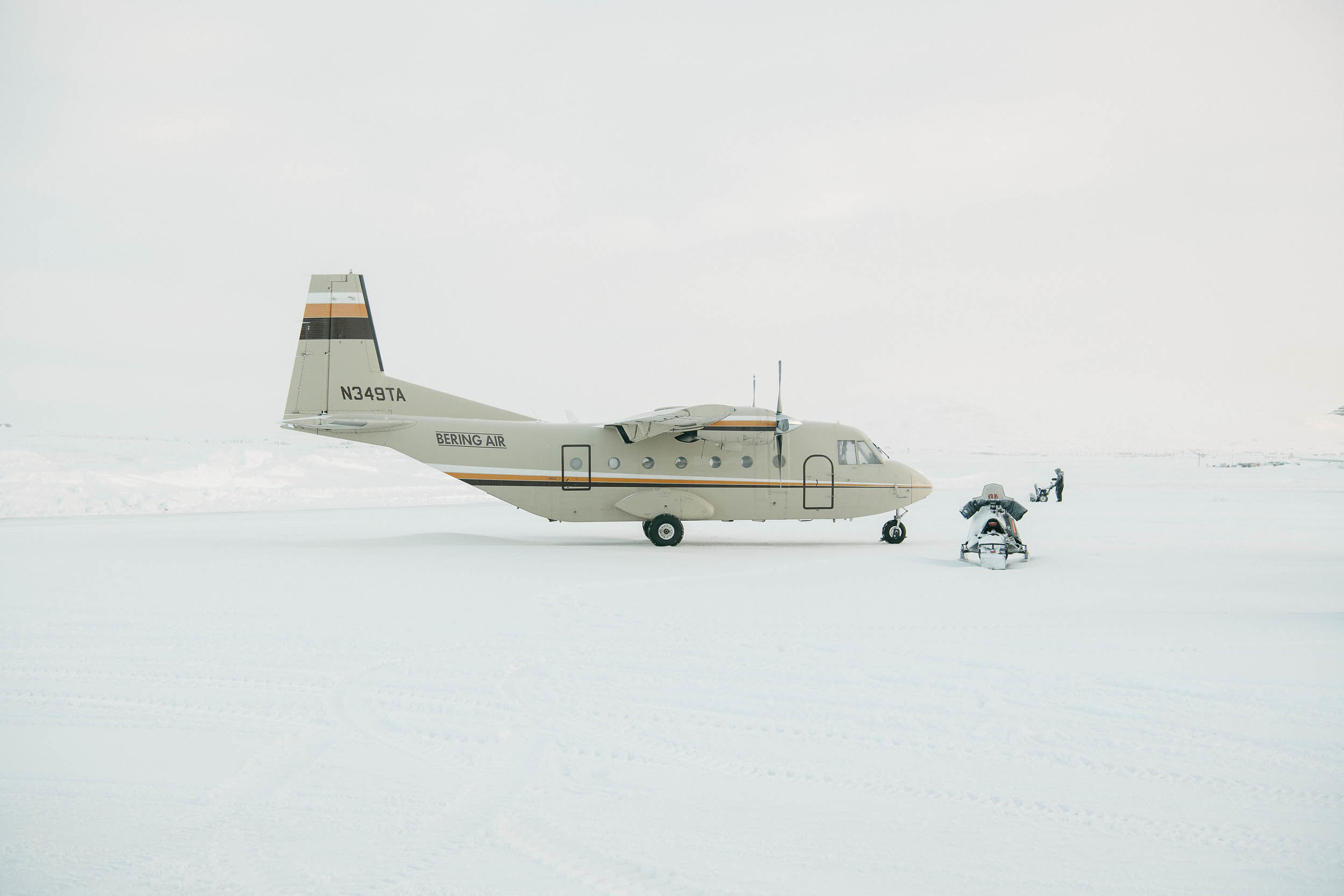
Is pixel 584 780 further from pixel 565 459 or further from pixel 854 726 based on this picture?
pixel 565 459

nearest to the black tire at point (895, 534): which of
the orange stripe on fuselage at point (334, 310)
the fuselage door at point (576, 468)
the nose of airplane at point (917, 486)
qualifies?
the nose of airplane at point (917, 486)

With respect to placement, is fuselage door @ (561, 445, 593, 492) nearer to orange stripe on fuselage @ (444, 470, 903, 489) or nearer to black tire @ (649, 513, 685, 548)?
orange stripe on fuselage @ (444, 470, 903, 489)

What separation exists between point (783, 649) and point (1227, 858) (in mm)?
4392

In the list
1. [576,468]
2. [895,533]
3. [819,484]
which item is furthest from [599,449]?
[895,533]

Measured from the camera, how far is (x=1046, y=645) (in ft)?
26.5

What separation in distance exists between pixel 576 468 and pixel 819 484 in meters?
5.19

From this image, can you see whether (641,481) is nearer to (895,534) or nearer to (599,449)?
(599,449)

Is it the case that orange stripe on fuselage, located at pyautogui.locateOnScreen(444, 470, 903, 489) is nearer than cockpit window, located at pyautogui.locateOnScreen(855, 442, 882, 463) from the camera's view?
Yes

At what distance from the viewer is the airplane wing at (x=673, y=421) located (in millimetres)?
17141

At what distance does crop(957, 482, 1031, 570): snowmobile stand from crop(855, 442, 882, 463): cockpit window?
387 cm

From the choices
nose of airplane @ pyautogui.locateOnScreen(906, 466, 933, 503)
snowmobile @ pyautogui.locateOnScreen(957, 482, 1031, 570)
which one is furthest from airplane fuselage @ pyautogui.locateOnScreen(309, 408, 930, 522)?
snowmobile @ pyautogui.locateOnScreen(957, 482, 1031, 570)

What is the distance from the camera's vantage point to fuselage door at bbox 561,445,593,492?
17.7 m

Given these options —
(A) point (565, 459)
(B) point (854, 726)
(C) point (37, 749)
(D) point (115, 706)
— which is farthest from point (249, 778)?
(A) point (565, 459)

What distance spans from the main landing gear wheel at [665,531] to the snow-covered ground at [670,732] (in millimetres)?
4710
